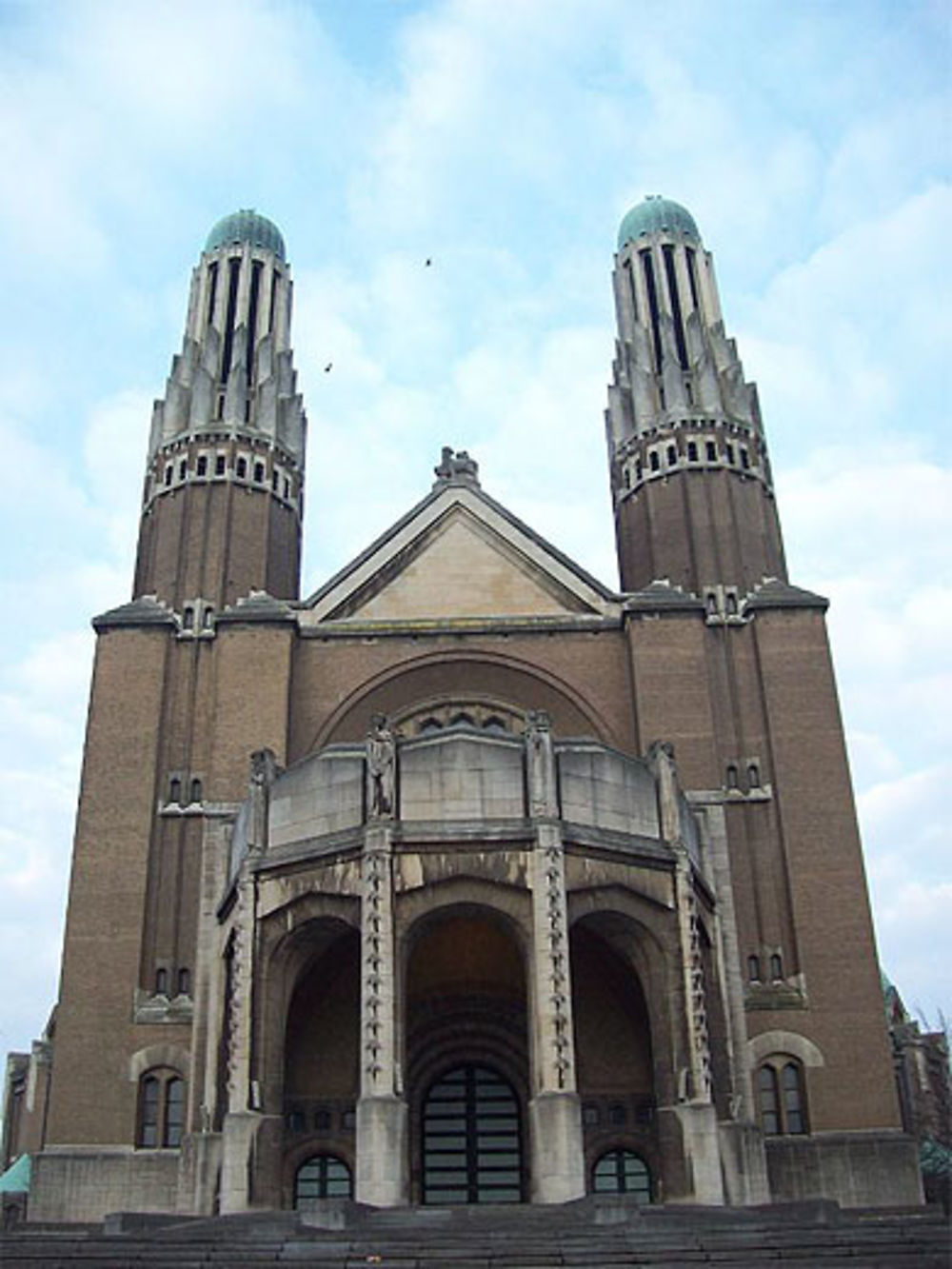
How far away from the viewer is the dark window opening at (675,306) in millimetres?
41125

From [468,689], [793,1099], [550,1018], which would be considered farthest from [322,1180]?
[468,689]

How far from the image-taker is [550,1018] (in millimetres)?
21891

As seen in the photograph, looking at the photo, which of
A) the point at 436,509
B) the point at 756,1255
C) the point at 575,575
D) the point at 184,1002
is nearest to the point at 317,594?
the point at 436,509

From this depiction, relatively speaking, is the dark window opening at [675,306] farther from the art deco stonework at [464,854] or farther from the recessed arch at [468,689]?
the recessed arch at [468,689]

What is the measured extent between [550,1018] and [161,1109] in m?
10.9

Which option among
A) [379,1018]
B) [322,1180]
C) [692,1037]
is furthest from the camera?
[322,1180]

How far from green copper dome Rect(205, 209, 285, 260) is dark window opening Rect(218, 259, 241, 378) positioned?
3.07ft

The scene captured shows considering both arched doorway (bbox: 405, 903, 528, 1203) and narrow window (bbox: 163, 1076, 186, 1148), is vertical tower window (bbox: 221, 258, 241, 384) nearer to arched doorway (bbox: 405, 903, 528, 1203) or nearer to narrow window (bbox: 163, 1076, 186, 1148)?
arched doorway (bbox: 405, 903, 528, 1203)

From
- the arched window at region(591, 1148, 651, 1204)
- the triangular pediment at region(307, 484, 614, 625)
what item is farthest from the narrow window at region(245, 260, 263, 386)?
the arched window at region(591, 1148, 651, 1204)

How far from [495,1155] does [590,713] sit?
10578 mm

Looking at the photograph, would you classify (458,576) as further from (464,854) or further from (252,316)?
(464,854)

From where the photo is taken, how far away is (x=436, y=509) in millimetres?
36688

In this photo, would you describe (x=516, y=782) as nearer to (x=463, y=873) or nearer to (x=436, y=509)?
(x=463, y=873)

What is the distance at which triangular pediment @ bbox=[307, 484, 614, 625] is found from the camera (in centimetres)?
3462
